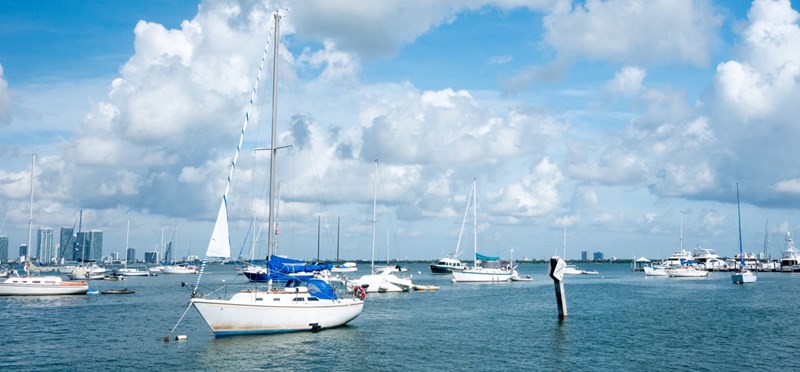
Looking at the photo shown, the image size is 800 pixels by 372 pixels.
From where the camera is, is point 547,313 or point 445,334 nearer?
point 445,334

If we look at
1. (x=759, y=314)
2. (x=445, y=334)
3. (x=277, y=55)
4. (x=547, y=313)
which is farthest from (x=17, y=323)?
(x=759, y=314)

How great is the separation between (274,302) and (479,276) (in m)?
84.8

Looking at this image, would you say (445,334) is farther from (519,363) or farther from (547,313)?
(547,313)

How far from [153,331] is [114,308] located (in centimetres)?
2328

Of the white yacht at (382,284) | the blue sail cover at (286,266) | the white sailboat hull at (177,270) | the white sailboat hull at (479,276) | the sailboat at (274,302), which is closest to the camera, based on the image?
the sailboat at (274,302)

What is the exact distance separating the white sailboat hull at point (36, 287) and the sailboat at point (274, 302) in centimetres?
5285

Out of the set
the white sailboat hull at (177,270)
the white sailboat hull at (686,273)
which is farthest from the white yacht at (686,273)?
the white sailboat hull at (177,270)

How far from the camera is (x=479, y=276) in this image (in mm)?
124625

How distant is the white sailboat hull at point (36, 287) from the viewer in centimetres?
8381

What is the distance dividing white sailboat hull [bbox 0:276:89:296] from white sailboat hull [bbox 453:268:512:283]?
6471 cm

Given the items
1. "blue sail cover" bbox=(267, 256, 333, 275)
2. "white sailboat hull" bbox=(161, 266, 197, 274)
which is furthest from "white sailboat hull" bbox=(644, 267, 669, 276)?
"blue sail cover" bbox=(267, 256, 333, 275)

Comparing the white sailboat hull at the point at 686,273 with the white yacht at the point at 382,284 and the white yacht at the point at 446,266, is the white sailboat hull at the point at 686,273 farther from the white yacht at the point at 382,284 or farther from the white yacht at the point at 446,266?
the white yacht at the point at 382,284

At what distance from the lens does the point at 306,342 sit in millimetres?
42469

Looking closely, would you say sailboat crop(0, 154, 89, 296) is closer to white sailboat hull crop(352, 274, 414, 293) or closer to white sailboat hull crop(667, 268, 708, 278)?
white sailboat hull crop(352, 274, 414, 293)
